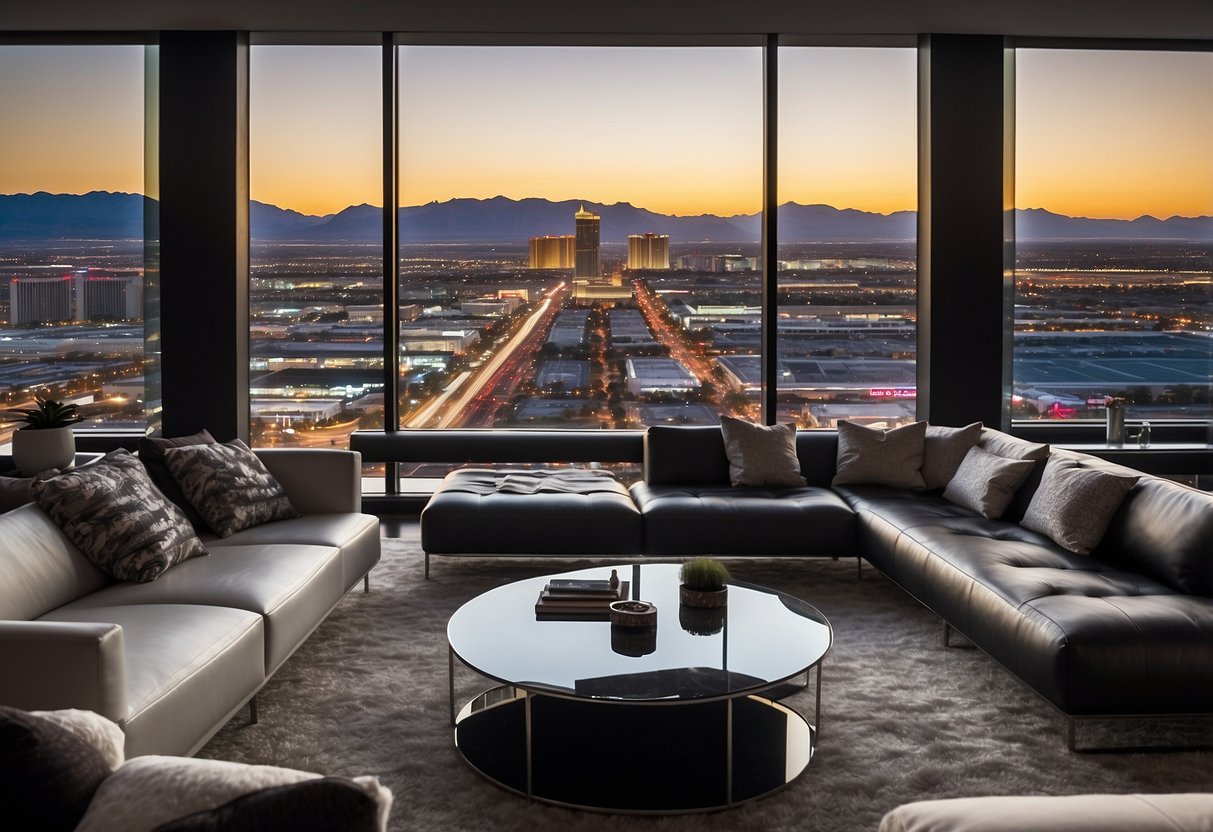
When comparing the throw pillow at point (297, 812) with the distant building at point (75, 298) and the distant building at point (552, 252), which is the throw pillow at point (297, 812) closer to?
the distant building at point (552, 252)

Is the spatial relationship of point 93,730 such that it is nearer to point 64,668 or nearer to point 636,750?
point 64,668

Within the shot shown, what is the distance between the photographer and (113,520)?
375 cm

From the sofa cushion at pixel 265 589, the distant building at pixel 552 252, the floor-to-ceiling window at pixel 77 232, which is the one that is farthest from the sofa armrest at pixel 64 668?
the distant building at pixel 552 252

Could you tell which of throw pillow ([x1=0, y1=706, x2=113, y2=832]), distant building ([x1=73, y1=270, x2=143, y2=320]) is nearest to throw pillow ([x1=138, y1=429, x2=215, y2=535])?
distant building ([x1=73, y1=270, x2=143, y2=320])

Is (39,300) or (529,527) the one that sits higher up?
(39,300)

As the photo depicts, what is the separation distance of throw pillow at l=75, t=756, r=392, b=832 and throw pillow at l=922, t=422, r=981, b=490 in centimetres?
488

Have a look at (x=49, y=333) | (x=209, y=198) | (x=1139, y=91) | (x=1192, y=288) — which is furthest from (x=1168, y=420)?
(x=49, y=333)

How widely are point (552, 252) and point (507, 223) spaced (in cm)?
37

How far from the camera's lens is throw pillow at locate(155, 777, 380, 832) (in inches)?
47.2

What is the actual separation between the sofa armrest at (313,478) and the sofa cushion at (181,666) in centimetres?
167

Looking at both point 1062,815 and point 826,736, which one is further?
point 826,736

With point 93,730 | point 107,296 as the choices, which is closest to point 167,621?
point 93,730

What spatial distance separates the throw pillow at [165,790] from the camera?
1.38m

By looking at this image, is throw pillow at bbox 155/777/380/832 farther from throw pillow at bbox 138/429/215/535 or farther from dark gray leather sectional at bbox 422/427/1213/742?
throw pillow at bbox 138/429/215/535
